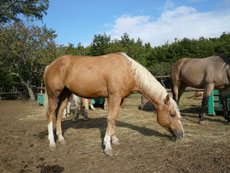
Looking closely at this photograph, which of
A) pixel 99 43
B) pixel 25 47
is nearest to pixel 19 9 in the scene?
pixel 25 47

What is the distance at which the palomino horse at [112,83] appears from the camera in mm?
3527

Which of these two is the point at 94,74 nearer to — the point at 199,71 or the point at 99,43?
the point at 199,71

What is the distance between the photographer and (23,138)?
4395 millimetres

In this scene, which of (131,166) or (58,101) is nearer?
(131,166)

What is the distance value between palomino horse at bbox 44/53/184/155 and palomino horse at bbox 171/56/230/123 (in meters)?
2.45

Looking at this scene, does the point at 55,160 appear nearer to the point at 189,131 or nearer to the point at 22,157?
the point at 22,157

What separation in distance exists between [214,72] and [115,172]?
479cm

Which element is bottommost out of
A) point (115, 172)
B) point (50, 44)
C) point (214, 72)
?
point (115, 172)

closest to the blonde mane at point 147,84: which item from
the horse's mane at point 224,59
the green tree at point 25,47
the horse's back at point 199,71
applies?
the horse's back at point 199,71

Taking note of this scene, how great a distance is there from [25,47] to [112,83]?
575 inches

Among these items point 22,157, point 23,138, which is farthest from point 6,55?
point 22,157

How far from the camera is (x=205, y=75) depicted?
5.62 metres

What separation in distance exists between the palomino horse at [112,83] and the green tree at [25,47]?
12.7 metres

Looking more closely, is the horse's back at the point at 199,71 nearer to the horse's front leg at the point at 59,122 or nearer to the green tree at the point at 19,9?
the horse's front leg at the point at 59,122
